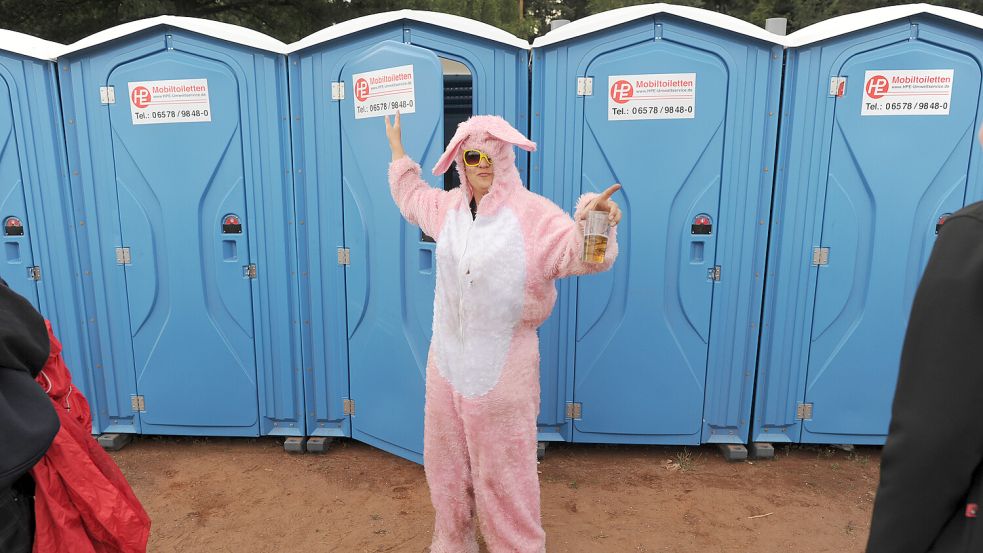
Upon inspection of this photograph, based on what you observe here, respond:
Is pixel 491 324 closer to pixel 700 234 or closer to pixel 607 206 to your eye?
pixel 607 206

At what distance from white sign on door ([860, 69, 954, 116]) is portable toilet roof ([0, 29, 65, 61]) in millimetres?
4095

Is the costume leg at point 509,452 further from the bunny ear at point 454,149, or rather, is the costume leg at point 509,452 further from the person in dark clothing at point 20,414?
the person in dark clothing at point 20,414

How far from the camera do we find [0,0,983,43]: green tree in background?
722 cm

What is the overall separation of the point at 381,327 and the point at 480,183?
53.7 inches

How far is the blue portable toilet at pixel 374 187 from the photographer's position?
2861mm

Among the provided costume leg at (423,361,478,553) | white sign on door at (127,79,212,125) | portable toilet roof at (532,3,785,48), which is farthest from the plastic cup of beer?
white sign on door at (127,79,212,125)

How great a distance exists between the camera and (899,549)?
0.98m

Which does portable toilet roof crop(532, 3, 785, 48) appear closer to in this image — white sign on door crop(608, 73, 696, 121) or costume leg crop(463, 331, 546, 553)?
white sign on door crop(608, 73, 696, 121)

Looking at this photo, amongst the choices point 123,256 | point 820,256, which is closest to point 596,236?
point 820,256

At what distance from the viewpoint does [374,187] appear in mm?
3059

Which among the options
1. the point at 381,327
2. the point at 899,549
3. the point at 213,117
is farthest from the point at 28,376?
the point at 213,117

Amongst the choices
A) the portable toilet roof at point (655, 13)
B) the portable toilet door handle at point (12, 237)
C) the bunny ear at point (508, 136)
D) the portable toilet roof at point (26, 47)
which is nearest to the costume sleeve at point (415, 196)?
the bunny ear at point (508, 136)

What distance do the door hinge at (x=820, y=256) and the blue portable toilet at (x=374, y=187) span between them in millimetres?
1608

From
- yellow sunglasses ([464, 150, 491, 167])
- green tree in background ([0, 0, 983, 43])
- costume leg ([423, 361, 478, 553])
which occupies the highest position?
green tree in background ([0, 0, 983, 43])
